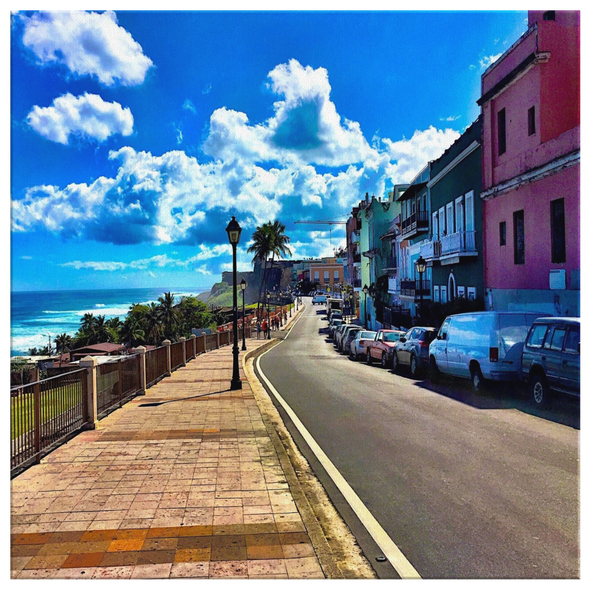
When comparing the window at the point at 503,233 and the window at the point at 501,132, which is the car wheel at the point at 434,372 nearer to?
the window at the point at 503,233

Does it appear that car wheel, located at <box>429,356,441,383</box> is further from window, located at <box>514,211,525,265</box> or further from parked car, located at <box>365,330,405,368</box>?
window, located at <box>514,211,525,265</box>

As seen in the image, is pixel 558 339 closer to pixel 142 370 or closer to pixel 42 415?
pixel 42 415

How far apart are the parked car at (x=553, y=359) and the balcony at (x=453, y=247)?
13.6 m

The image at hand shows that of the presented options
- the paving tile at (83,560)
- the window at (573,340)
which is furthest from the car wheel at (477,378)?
the paving tile at (83,560)

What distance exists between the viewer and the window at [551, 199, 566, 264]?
1645 cm

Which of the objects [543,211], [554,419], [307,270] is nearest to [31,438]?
[554,419]

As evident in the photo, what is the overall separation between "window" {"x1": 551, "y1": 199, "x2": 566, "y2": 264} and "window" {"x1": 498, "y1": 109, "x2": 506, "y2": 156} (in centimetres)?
507

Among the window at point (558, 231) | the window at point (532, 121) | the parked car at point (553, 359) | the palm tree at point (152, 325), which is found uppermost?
the window at point (532, 121)

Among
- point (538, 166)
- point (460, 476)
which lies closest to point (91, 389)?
point (460, 476)

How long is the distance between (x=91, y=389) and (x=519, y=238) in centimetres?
1650

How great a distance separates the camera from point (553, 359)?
10.3m

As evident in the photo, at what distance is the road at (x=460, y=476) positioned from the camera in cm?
448

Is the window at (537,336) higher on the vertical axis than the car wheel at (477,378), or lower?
higher
